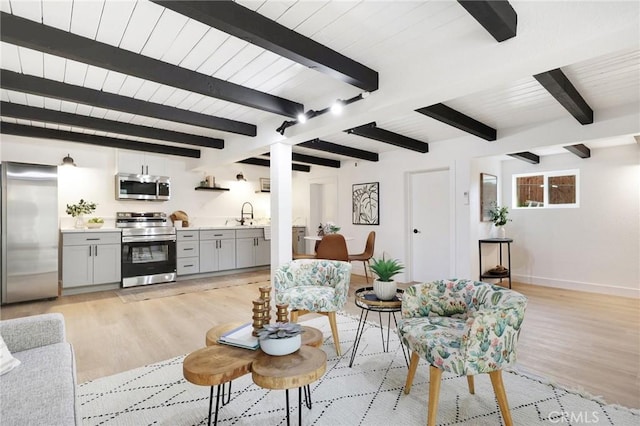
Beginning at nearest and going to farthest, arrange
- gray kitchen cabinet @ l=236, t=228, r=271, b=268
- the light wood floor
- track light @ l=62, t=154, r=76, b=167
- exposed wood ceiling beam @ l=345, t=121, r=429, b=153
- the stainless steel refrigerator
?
the light wood floor, exposed wood ceiling beam @ l=345, t=121, r=429, b=153, the stainless steel refrigerator, track light @ l=62, t=154, r=76, b=167, gray kitchen cabinet @ l=236, t=228, r=271, b=268

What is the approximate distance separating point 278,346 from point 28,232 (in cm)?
441

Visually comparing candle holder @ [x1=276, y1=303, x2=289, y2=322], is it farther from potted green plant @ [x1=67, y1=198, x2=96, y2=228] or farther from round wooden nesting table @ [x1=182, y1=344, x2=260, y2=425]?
potted green plant @ [x1=67, y1=198, x2=96, y2=228]

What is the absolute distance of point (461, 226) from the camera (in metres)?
4.70

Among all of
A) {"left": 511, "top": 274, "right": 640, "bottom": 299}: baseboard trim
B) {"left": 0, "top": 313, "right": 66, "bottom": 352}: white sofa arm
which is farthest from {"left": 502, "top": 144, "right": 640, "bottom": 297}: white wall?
{"left": 0, "top": 313, "right": 66, "bottom": 352}: white sofa arm

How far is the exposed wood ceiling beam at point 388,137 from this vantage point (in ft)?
12.9

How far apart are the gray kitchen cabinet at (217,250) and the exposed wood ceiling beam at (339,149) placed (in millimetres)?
2472

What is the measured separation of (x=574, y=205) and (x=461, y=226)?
6.72 ft

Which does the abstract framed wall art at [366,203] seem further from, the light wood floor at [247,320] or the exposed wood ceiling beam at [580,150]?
the exposed wood ceiling beam at [580,150]

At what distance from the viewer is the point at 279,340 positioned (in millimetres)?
1600

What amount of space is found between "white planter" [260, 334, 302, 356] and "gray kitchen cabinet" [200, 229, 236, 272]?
454 centimetres

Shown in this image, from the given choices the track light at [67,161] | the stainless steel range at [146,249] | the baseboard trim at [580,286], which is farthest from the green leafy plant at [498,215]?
the track light at [67,161]

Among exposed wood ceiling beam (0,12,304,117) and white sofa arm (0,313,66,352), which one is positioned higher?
exposed wood ceiling beam (0,12,304,117)

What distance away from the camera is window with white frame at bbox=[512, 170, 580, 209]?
17.0ft

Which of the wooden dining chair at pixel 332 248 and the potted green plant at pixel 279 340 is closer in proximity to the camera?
the potted green plant at pixel 279 340
